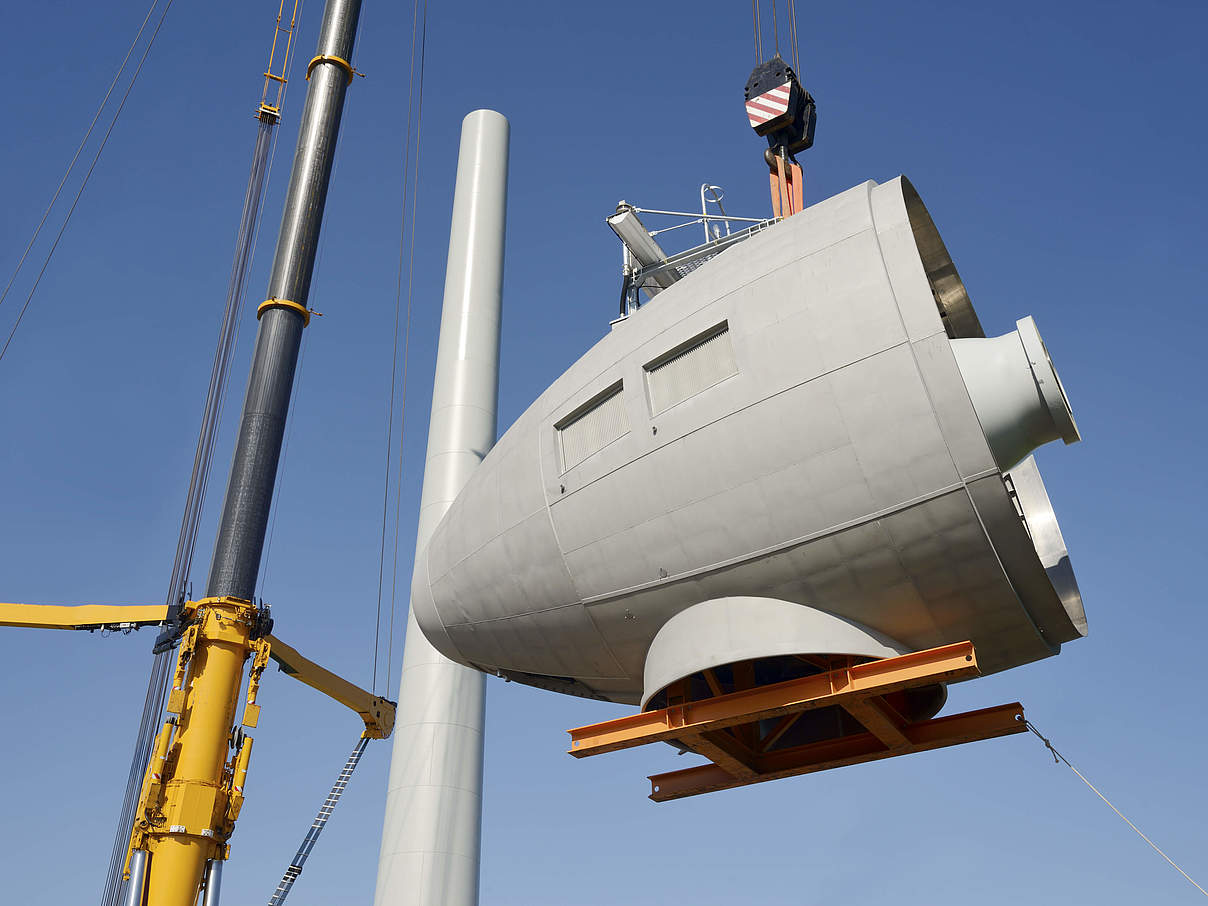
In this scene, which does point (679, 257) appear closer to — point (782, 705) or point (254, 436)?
point (254, 436)

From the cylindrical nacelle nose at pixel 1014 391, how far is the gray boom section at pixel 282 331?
15.9 metres

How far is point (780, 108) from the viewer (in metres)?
22.7

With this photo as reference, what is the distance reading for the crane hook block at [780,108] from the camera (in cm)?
2277

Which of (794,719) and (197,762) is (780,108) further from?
(197,762)

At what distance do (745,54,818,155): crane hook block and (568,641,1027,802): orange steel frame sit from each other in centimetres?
1357

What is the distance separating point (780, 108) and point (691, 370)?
1248cm

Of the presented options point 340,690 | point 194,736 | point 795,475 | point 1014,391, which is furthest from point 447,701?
point 1014,391

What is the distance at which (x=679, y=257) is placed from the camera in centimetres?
2209

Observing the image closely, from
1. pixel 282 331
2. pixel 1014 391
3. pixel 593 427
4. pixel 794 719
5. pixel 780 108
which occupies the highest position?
pixel 780 108

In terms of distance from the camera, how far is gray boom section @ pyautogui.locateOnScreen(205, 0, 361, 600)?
21719 millimetres

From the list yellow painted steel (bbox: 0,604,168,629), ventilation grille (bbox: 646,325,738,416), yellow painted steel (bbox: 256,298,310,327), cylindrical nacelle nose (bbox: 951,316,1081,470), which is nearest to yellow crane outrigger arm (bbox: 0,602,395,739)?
yellow painted steel (bbox: 0,604,168,629)

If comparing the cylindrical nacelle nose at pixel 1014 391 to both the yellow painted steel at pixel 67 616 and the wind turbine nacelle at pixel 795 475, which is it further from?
Answer: the yellow painted steel at pixel 67 616

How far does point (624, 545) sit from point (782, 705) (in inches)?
107

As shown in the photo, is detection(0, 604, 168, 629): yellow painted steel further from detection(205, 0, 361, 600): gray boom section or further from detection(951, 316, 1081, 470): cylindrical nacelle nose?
detection(951, 316, 1081, 470): cylindrical nacelle nose
